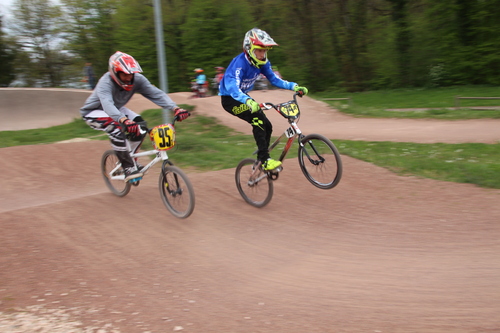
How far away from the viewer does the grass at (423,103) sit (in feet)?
45.6

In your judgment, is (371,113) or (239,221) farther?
(371,113)

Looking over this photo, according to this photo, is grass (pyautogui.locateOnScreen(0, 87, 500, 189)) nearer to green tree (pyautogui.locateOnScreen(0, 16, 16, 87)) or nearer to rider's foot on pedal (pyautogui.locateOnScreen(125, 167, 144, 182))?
rider's foot on pedal (pyautogui.locateOnScreen(125, 167, 144, 182))

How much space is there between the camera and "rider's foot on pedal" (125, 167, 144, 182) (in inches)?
257

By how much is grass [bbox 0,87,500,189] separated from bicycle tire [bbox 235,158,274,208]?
117cm

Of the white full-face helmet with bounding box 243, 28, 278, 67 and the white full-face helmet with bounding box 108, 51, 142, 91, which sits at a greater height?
the white full-face helmet with bounding box 243, 28, 278, 67

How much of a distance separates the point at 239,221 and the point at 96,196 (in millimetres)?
2440

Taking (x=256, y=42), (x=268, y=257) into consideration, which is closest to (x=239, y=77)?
(x=256, y=42)

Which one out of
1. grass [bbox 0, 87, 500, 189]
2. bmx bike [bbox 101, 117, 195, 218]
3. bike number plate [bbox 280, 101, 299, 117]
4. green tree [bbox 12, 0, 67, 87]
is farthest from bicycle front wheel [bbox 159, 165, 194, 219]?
green tree [bbox 12, 0, 67, 87]

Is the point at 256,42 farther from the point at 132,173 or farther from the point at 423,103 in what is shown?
the point at 423,103

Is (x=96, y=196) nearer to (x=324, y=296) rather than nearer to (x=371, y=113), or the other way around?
(x=324, y=296)

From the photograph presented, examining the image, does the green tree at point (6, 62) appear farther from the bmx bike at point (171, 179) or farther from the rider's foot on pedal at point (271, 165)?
the rider's foot on pedal at point (271, 165)

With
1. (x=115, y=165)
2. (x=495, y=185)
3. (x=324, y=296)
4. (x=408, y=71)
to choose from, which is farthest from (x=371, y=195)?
(x=408, y=71)

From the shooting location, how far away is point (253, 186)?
6.47 m

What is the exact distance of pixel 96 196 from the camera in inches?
271
